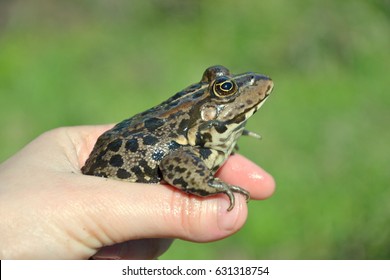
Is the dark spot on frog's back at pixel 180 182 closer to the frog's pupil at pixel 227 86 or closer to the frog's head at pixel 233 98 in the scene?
the frog's head at pixel 233 98

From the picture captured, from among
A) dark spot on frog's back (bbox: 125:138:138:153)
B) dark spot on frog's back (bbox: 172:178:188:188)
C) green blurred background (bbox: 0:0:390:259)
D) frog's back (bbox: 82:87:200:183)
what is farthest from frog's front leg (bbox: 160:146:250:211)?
green blurred background (bbox: 0:0:390:259)

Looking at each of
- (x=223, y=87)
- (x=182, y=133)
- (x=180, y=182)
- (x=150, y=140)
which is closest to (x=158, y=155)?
(x=150, y=140)

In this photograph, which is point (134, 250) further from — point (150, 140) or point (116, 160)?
point (150, 140)

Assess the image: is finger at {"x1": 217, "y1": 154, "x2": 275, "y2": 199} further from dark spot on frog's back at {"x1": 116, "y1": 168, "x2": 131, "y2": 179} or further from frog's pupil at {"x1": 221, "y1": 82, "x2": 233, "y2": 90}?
dark spot on frog's back at {"x1": 116, "y1": 168, "x2": 131, "y2": 179}

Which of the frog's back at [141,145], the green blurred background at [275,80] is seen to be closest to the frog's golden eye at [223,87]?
the frog's back at [141,145]

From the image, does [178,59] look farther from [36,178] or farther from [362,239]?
[36,178]
